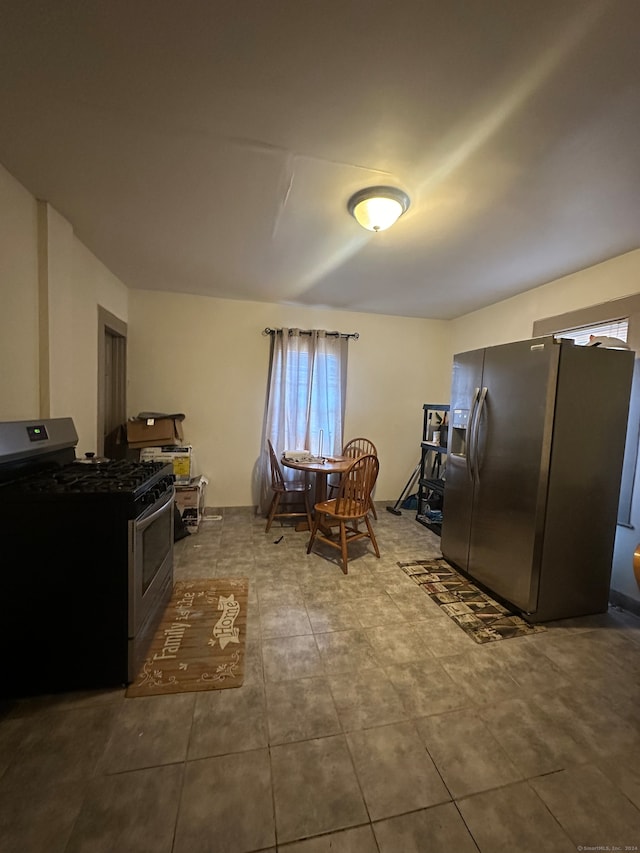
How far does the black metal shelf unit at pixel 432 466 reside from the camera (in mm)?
3797

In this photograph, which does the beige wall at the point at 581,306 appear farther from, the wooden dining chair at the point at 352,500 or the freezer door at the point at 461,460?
the wooden dining chair at the point at 352,500

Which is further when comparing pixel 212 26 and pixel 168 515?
pixel 168 515

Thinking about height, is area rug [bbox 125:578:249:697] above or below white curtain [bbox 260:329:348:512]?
below

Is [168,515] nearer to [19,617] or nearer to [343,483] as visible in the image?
[19,617]

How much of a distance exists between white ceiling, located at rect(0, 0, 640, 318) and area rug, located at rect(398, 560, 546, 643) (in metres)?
2.43

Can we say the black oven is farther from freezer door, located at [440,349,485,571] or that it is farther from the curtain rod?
the curtain rod

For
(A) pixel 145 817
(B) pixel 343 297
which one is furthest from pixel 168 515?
(B) pixel 343 297

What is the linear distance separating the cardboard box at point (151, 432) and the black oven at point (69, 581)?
71.4 inches

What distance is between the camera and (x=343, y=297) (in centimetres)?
362

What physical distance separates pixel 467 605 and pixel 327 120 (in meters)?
2.75

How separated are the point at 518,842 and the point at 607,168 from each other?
2577 mm

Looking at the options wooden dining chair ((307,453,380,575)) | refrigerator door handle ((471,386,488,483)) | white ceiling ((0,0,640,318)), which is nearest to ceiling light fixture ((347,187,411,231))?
white ceiling ((0,0,640,318))

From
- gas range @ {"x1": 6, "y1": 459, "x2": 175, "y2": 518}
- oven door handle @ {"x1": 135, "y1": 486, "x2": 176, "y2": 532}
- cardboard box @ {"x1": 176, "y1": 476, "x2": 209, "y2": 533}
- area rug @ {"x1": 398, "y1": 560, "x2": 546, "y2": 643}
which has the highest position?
gas range @ {"x1": 6, "y1": 459, "x2": 175, "y2": 518}

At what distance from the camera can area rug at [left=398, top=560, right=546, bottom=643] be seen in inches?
80.4
